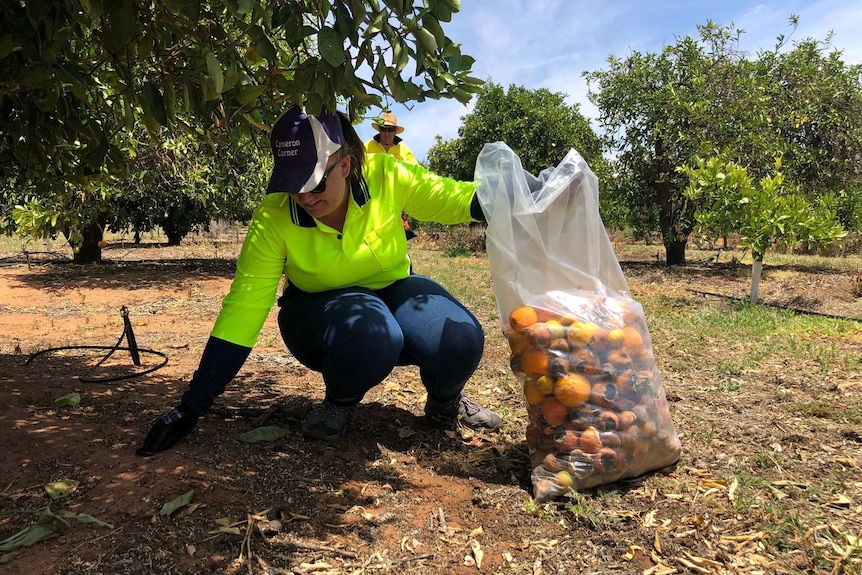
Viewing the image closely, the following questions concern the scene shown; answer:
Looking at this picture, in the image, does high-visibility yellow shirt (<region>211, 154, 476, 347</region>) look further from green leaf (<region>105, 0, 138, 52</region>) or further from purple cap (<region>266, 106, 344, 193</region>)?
green leaf (<region>105, 0, 138, 52</region>)

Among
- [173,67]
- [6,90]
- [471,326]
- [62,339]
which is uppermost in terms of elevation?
[173,67]

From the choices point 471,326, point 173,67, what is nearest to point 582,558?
point 471,326

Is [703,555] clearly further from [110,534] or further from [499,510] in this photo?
[110,534]

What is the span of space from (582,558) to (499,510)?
0.32 m

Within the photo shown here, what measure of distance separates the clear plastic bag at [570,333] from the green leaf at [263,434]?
3.13 feet

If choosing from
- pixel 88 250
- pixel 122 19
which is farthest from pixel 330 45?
pixel 88 250

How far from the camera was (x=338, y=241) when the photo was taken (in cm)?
225

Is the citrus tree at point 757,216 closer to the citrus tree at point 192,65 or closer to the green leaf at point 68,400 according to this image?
the citrus tree at point 192,65

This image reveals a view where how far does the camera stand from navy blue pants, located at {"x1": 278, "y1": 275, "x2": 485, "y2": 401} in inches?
85.5

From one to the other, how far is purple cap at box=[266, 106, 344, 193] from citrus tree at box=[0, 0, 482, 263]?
11 cm

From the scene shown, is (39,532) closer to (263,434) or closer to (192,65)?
(263,434)

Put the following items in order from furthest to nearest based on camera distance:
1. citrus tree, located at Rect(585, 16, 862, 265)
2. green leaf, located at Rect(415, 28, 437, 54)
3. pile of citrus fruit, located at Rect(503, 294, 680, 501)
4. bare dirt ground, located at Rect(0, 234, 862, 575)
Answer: citrus tree, located at Rect(585, 16, 862, 265), pile of citrus fruit, located at Rect(503, 294, 680, 501), bare dirt ground, located at Rect(0, 234, 862, 575), green leaf, located at Rect(415, 28, 437, 54)

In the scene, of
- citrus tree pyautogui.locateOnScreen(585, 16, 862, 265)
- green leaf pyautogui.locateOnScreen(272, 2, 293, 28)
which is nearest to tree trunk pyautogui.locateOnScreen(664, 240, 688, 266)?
citrus tree pyautogui.locateOnScreen(585, 16, 862, 265)

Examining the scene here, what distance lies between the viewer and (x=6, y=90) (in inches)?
89.4
